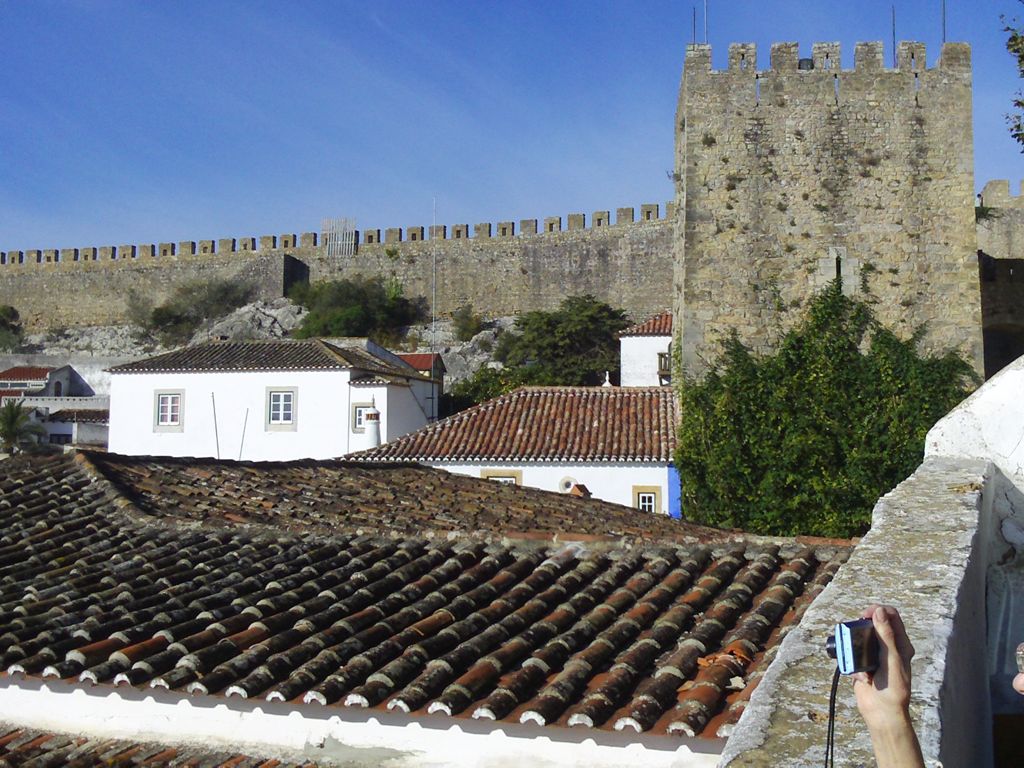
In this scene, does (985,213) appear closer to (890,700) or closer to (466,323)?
(466,323)

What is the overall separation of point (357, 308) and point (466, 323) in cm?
493

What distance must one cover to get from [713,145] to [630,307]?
2765cm

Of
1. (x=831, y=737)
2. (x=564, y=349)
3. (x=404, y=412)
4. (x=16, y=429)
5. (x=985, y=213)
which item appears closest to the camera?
(x=831, y=737)

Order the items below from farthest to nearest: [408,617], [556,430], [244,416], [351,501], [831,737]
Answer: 1. [244,416]
2. [556,430]
3. [351,501]
4. [408,617]
5. [831,737]

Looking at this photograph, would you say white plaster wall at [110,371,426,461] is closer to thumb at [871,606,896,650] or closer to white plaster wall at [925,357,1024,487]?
white plaster wall at [925,357,1024,487]

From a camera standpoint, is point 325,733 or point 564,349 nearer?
point 325,733

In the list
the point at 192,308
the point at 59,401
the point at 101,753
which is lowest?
the point at 101,753

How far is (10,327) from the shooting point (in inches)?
2221

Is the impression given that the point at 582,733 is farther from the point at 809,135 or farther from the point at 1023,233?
the point at 1023,233

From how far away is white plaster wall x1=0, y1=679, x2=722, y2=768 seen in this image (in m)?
3.32

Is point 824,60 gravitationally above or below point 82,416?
above

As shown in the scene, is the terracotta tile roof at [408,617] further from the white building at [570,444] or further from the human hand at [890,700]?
the white building at [570,444]

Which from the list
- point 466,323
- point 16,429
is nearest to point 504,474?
point 16,429

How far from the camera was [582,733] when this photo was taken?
333 cm
